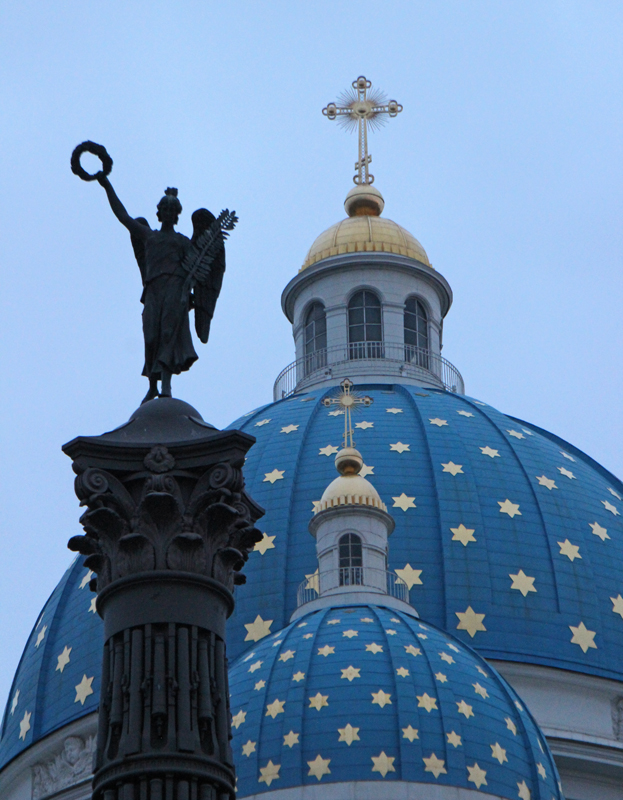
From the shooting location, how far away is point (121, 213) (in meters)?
17.6

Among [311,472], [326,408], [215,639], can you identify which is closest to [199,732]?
[215,639]

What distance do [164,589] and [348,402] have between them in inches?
1334

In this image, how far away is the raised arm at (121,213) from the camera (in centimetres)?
1756

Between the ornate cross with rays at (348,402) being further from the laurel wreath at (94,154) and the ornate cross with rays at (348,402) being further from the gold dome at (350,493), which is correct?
the laurel wreath at (94,154)

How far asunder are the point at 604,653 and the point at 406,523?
5.83 meters

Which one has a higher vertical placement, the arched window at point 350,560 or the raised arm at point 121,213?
the arched window at point 350,560

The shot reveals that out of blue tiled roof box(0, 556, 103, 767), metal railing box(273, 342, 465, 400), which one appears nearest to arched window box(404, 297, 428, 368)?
metal railing box(273, 342, 465, 400)

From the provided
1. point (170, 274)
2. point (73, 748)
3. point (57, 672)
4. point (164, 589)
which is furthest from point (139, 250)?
point (57, 672)

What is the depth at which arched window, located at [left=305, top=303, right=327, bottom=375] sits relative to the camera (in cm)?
6431

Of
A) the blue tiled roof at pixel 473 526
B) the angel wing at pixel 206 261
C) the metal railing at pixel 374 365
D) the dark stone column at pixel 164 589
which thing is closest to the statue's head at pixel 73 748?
the blue tiled roof at pixel 473 526

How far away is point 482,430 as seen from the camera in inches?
2157

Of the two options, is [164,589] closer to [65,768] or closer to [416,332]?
[65,768]

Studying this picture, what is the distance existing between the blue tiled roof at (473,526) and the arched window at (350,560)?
514 centimetres

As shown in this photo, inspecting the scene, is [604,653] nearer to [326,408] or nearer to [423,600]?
[423,600]
